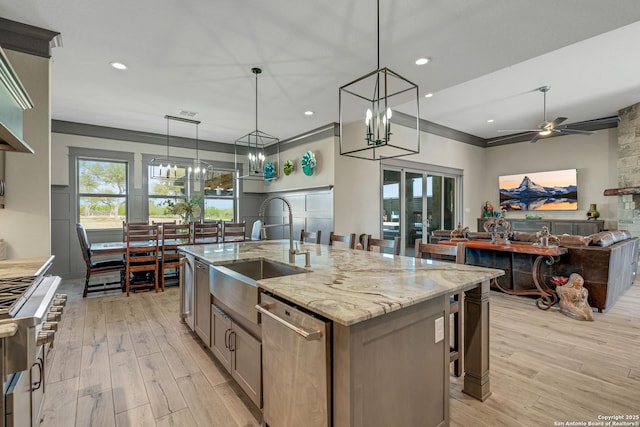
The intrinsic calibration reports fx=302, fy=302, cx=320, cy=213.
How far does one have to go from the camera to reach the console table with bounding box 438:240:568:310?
12.1 feet

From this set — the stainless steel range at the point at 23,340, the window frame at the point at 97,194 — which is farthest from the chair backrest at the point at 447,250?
the window frame at the point at 97,194

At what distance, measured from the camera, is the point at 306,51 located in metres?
3.02

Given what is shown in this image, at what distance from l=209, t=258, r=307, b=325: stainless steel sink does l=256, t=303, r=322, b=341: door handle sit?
170 millimetres

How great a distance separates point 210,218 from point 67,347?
176 inches

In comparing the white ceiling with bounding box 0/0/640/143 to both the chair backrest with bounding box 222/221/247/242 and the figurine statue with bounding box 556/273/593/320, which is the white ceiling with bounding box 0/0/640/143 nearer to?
the chair backrest with bounding box 222/221/247/242

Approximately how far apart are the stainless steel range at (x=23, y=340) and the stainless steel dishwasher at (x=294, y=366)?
0.88m

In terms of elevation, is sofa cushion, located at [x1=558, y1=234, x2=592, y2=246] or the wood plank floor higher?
sofa cushion, located at [x1=558, y1=234, x2=592, y2=246]

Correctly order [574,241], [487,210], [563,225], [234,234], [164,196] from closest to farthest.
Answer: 1. [574,241]
2. [234,234]
3. [164,196]
4. [563,225]
5. [487,210]

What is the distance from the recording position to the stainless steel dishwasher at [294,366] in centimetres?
127

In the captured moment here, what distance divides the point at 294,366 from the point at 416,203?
5.76 m

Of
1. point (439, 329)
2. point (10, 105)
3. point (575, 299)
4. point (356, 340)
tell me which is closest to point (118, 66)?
point (10, 105)

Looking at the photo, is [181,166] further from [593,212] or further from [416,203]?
[593,212]

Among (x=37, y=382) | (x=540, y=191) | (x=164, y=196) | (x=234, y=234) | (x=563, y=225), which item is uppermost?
(x=540, y=191)

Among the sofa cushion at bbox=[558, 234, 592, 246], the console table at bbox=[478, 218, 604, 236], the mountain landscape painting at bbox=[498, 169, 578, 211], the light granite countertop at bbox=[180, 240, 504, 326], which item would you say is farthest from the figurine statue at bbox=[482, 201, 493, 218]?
the light granite countertop at bbox=[180, 240, 504, 326]
